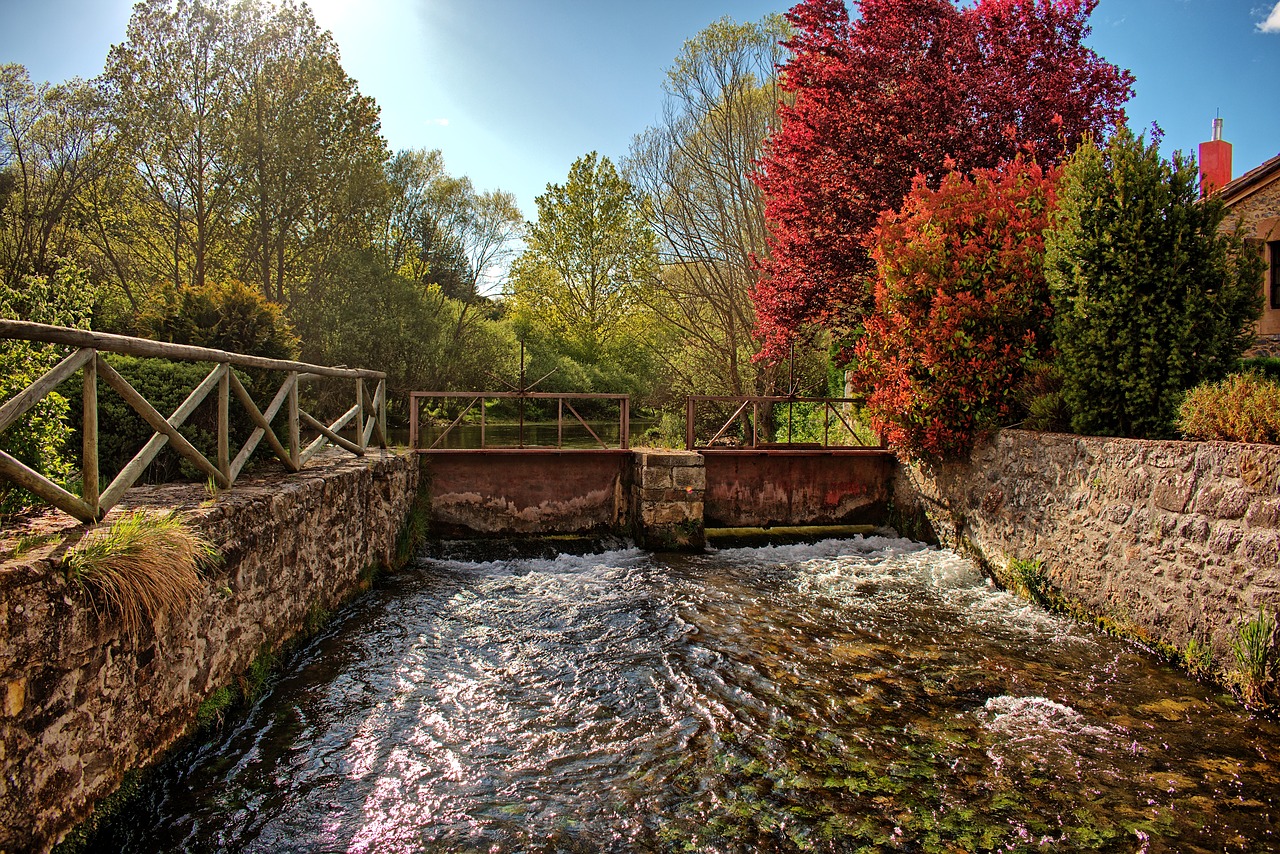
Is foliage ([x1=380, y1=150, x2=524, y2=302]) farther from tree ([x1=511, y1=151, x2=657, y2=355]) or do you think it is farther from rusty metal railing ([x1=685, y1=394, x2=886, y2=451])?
rusty metal railing ([x1=685, y1=394, x2=886, y2=451])

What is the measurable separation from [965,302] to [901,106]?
396cm

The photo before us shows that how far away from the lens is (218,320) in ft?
24.0

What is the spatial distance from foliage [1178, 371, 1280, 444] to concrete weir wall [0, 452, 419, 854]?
669 cm

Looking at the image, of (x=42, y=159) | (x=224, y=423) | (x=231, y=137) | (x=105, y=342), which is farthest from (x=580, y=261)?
(x=105, y=342)

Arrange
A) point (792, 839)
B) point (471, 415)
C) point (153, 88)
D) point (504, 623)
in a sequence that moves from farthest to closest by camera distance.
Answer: point (471, 415) → point (153, 88) → point (504, 623) → point (792, 839)

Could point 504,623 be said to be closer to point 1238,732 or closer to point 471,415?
point 1238,732

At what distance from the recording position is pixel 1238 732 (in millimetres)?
4047

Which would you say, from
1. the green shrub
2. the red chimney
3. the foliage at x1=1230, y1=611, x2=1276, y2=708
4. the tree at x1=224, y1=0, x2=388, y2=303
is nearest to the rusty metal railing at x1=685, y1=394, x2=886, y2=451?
the green shrub

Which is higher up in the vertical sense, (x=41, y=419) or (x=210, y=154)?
(x=210, y=154)

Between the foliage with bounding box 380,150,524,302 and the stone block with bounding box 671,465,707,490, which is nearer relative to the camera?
the stone block with bounding box 671,465,707,490

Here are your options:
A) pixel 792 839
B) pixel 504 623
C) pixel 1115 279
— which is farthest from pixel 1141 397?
pixel 504 623

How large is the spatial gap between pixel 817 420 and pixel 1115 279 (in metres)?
8.09

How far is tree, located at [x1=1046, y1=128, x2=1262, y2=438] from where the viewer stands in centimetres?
593

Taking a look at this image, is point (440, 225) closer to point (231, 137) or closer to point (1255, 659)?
point (231, 137)
